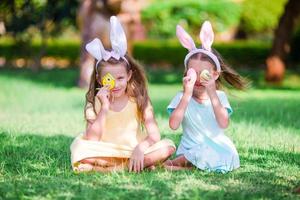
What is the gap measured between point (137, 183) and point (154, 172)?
0.49 m

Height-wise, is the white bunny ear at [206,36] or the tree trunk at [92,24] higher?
the white bunny ear at [206,36]

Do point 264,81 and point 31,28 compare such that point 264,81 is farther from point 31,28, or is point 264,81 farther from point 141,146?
point 141,146

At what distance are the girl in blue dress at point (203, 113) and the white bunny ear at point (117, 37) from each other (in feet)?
1.44

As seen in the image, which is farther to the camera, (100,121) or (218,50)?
(218,50)

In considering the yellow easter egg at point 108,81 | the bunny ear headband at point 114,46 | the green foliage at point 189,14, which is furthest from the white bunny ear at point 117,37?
the green foliage at point 189,14

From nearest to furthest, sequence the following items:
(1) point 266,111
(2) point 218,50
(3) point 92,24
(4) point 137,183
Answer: (4) point 137,183
(1) point 266,111
(3) point 92,24
(2) point 218,50

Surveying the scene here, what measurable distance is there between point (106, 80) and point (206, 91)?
0.78m

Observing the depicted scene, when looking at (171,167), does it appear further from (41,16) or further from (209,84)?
(41,16)

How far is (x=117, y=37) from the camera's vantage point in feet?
17.5

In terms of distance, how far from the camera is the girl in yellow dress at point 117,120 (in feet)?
16.8

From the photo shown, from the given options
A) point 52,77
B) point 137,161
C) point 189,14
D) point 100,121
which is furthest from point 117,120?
point 189,14

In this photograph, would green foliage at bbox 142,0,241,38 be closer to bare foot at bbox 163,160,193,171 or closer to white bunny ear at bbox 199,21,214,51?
white bunny ear at bbox 199,21,214,51

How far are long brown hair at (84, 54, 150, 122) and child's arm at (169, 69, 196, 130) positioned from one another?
339 millimetres

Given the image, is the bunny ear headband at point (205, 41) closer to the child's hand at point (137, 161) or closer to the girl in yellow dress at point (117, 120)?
the girl in yellow dress at point (117, 120)
